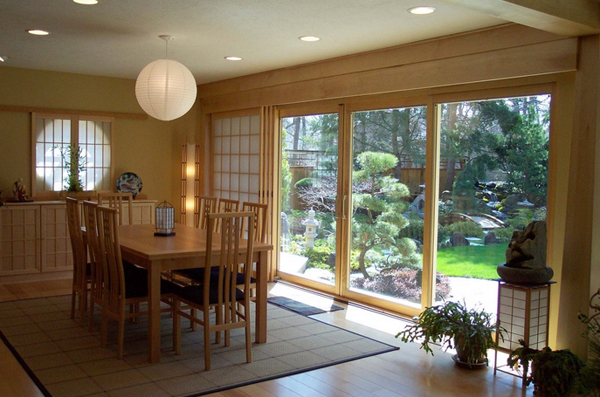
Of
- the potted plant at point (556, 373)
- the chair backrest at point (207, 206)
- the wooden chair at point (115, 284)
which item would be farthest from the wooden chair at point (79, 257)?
the potted plant at point (556, 373)

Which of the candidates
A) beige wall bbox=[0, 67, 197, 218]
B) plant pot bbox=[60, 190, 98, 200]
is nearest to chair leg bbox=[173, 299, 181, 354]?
plant pot bbox=[60, 190, 98, 200]

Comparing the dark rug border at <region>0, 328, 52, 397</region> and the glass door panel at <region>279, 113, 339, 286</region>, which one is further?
the glass door panel at <region>279, 113, 339, 286</region>

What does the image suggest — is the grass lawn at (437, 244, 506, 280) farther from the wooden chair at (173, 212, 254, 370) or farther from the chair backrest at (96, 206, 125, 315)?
the chair backrest at (96, 206, 125, 315)

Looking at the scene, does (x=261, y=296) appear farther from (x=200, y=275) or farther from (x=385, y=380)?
(x=385, y=380)

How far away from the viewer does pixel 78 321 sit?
4902 mm

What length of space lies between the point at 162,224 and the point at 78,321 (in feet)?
3.52

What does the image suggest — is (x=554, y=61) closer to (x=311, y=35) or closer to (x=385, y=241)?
(x=311, y=35)

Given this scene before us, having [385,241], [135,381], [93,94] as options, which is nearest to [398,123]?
[385,241]

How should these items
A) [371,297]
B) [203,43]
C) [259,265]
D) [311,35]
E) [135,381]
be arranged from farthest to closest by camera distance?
[371,297]
[203,43]
[311,35]
[259,265]
[135,381]

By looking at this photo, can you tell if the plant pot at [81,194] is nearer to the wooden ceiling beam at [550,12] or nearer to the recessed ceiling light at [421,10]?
the recessed ceiling light at [421,10]

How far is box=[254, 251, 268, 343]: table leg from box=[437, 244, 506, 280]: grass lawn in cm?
153

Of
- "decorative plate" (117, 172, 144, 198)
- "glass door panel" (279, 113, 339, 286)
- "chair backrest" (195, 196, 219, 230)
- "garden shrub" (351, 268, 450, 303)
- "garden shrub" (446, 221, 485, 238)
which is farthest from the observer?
"decorative plate" (117, 172, 144, 198)

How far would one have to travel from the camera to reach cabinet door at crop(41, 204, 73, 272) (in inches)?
260

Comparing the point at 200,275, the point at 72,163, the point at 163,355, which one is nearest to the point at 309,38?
the point at 200,275
